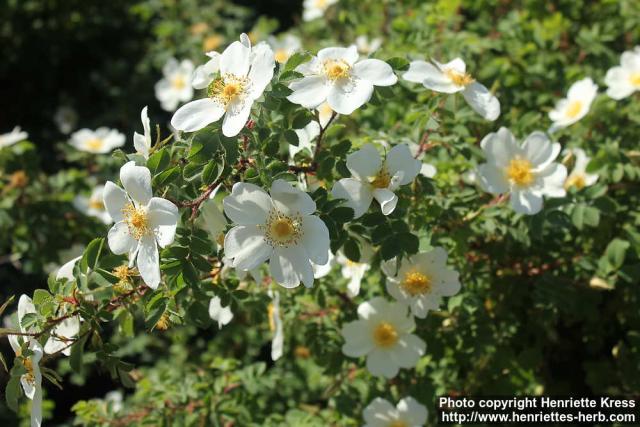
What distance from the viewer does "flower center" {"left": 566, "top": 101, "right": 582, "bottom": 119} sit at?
218 cm

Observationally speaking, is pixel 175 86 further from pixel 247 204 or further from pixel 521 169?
pixel 247 204

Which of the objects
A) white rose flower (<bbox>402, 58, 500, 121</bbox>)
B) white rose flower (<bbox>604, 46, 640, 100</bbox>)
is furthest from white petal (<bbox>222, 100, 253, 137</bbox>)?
white rose flower (<bbox>604, 46, 640, 100</bbox>)

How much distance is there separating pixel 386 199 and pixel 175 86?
2363 millimetres

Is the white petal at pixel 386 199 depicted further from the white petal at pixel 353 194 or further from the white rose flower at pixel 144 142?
the white rose flower at pixel 144 142

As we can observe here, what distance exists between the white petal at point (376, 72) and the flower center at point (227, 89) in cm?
26

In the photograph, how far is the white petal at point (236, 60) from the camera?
146 cm

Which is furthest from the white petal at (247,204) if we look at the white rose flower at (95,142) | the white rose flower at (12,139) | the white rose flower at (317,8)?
the white rose flower at (317,8)

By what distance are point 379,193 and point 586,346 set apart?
4.30 ft

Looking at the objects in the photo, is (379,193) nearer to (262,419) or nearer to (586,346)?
(262,419)

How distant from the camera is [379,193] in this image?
149 centimetres

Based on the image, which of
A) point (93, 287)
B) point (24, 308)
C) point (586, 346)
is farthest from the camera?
point (586, 346)

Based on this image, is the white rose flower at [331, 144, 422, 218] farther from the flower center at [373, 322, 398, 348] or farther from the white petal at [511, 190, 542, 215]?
the flower center at [373, 322, 398, 348]

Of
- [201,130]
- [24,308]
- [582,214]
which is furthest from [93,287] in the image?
[582,214]

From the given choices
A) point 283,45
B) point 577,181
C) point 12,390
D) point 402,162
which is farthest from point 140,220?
point 283,45
